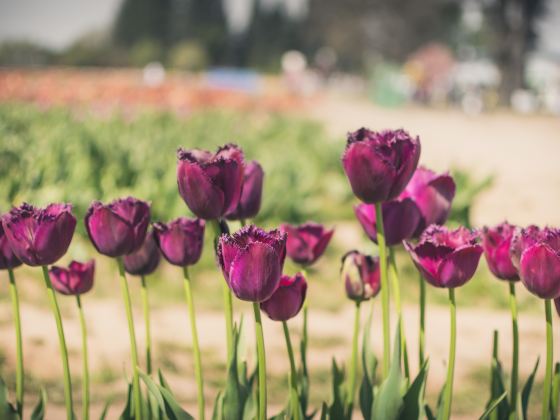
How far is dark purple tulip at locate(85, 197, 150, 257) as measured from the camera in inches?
46.5

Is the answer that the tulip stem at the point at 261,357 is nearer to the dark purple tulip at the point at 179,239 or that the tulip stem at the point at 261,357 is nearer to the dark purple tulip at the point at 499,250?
the dark purple tulip at the point at 179,239

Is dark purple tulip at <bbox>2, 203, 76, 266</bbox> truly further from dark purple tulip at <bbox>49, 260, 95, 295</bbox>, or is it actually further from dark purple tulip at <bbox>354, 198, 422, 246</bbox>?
dark purple tulip at <bbox>354, 198, 422, 246</bbox>

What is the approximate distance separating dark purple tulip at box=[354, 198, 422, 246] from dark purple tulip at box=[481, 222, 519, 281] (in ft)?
0.47

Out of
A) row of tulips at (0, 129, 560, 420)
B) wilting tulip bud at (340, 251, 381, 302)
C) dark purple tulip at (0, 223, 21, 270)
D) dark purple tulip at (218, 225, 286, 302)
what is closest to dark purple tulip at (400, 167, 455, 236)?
row of tulips at (0, 129, 560, 420)

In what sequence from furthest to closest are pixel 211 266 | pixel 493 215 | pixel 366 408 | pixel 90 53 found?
pixel 90 53
pixel 493 215
pixel 211 266
pixel 366 408

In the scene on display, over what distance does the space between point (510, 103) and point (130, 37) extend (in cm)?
4639

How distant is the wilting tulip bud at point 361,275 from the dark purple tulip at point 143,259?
396 mm

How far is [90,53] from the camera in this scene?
43.1 m

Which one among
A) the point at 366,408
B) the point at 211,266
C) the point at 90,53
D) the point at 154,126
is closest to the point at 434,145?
the point at 154,126

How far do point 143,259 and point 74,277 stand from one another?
0.14 m

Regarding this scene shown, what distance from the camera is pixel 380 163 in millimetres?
1080

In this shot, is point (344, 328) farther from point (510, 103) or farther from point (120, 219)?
point (510, 103)

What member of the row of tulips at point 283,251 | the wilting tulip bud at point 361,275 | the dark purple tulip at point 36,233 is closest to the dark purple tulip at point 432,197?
the row of tulips at point 283,251

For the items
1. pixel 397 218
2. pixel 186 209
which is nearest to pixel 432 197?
pixel 397 218
